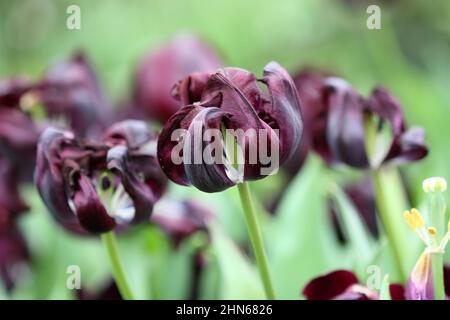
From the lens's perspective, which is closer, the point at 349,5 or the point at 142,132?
the point at 142,132

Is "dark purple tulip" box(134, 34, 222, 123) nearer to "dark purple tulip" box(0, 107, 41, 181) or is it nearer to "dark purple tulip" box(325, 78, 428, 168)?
"dark purple tulip" box(0, 107, 41, 181)

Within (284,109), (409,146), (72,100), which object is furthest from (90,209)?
(72,100)

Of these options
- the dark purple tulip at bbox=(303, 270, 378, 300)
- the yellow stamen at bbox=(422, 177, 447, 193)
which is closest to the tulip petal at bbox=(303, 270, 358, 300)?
the dark purple tulip at bbox=(303, 270, 378, 300)

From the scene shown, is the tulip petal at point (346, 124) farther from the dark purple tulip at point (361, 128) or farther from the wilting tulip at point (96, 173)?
the wilting tulip at point (96, 173)

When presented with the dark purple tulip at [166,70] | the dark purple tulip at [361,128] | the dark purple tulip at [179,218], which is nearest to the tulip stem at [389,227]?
the dark purple tulip at [361,128]

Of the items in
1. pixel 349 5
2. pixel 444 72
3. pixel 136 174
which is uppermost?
pixel 349 5

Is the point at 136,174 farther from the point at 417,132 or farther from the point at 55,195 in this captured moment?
the point at 417,132

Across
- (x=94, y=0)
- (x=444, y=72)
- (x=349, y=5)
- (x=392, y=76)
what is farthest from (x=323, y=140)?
(x=94, y=0)
